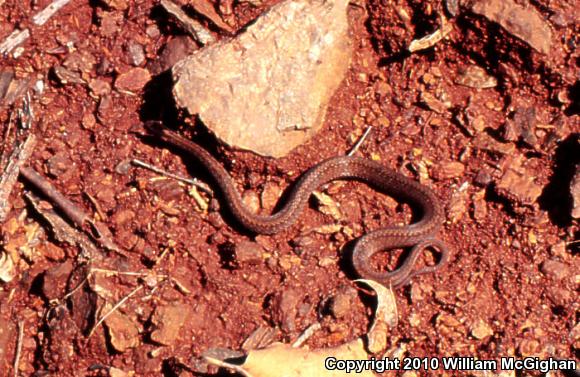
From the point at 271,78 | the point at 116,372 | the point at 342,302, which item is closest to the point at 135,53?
the point at 271,78

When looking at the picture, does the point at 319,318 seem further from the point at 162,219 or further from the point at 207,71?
the point at 207,71

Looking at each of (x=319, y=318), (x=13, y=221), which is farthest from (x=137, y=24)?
(x=319, y=318)

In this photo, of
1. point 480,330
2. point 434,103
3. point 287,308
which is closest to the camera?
point 480,330

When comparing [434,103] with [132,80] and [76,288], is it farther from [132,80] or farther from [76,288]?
[76,288]

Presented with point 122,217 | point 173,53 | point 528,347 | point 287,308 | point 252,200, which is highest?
point 173,53

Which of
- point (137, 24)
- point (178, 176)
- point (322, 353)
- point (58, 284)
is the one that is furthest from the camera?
point (137, 24)

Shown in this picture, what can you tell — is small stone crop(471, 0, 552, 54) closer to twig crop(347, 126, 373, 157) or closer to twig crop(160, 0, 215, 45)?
twig crop(347, 126, 373, 157)

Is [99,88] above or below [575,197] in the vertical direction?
above
